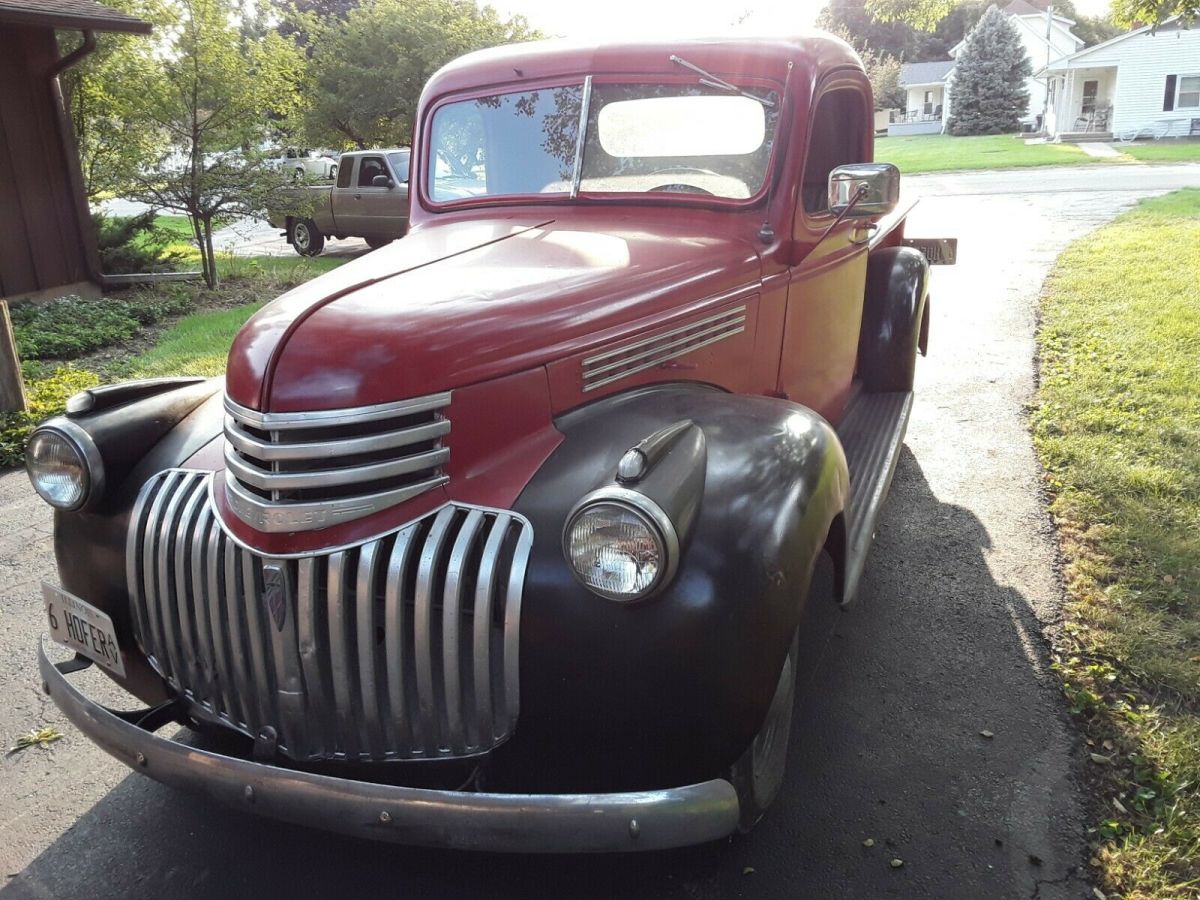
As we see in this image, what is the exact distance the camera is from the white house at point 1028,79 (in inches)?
1873

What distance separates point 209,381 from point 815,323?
7.34ft

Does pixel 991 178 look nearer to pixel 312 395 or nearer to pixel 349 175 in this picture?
pixel 349 175

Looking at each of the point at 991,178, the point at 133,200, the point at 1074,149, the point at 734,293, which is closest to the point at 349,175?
the point at 133,200

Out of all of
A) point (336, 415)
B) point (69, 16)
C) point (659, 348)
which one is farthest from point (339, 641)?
point (69, 16)

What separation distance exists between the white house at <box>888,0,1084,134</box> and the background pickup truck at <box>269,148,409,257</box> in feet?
129

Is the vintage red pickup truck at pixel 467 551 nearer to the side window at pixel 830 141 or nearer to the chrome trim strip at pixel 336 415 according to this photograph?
the chrome trim strip at pixel 336 415

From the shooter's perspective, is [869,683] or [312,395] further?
[869,683]

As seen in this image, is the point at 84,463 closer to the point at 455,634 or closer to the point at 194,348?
the point at 455,634

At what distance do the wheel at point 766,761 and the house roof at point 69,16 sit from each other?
9.53m

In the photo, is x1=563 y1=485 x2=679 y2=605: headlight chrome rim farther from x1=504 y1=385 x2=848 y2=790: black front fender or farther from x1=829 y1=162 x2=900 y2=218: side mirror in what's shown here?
x1=829 y1=162 x2=900 y2=218: side mirror

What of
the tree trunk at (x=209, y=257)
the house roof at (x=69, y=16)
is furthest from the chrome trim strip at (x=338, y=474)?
the tree trunk at (x=209, y=257)

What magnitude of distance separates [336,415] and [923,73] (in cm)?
6365

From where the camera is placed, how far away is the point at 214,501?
91.1 inches

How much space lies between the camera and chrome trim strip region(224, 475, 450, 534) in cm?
206
